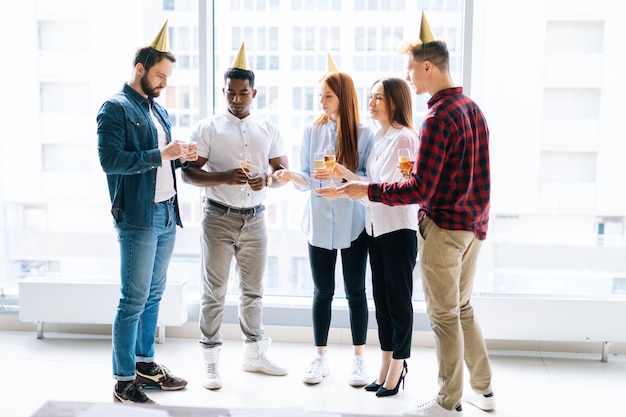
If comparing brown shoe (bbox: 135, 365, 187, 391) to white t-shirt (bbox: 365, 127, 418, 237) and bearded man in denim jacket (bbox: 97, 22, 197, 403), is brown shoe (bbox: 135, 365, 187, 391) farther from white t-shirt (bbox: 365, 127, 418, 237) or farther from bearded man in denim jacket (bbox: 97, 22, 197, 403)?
white t-shirt (bbox: 365, 127, 418, 237)

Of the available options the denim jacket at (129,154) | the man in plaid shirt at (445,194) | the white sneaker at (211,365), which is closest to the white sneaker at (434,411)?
the man in plaid shirt at (445,194)

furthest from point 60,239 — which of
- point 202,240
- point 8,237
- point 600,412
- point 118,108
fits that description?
point 600,412

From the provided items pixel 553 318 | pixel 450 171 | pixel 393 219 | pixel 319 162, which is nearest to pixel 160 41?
pixel 319 162

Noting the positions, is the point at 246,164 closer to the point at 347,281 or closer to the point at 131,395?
the point at 347,281

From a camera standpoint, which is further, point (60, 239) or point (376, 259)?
point (60, 239)

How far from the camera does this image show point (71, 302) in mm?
4176

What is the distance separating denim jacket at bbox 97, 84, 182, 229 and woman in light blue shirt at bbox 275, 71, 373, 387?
67cm

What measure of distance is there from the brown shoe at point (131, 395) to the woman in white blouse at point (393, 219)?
1.21 m

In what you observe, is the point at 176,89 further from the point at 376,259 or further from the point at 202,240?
the point at 376,259

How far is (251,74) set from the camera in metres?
3.43

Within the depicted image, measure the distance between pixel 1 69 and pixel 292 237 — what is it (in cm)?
215

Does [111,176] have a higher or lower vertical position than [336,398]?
higher

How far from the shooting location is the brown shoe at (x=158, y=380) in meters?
3.51

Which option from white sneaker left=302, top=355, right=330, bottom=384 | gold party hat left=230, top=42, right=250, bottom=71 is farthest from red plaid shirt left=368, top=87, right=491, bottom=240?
white sneaker left=302, top=355, right=330, bottom=384
